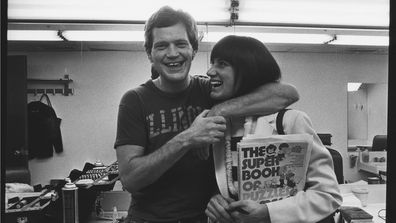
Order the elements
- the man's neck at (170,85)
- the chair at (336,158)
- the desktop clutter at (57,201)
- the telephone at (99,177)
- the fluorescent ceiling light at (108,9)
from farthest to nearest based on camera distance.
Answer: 1. the chair at (336,158)
2. the telephone at (99,177)
3. the fluorescent ceiling light at (108,9)
4. the desktop clutter at (57,201)
5. the man's neck at (170,85)

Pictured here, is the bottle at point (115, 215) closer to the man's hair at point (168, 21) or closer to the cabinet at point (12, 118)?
the cabinet at point (12, 118)

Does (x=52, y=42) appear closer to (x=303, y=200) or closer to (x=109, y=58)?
(x=109, y=58)

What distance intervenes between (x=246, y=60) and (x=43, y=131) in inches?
65.4

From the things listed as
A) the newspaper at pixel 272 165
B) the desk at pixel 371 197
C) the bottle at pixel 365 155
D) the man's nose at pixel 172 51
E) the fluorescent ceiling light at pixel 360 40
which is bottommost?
the desk at pixel 371 197

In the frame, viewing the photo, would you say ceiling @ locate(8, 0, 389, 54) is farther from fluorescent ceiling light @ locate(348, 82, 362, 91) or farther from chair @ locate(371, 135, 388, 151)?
chair @ locate(371, 135, 388, 151)

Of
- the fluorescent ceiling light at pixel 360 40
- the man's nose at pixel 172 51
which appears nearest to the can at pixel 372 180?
the fluorescent ceiling light at pixel 360 40

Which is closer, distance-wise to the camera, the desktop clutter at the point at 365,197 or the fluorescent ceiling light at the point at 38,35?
the fluorescent ceiling light at the point at 38,35

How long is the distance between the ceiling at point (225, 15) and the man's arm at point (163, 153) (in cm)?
108

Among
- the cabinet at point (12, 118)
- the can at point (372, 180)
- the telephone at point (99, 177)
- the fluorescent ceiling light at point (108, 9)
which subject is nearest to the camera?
the cabinet at point (12, 118)

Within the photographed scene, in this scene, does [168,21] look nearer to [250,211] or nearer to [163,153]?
[163,153]

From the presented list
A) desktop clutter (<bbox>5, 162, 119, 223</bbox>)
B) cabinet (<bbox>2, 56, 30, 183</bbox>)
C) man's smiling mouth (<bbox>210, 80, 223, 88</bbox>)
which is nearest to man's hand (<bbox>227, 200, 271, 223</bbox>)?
man's smiling mouth (<bbox>210, 80, 223, 88</bbox>)

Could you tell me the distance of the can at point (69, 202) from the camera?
5.57ft

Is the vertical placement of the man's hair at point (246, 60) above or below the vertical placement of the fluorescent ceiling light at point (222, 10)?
below

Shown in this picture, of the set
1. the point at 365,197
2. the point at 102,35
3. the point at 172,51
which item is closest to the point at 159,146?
the point at 172,51
